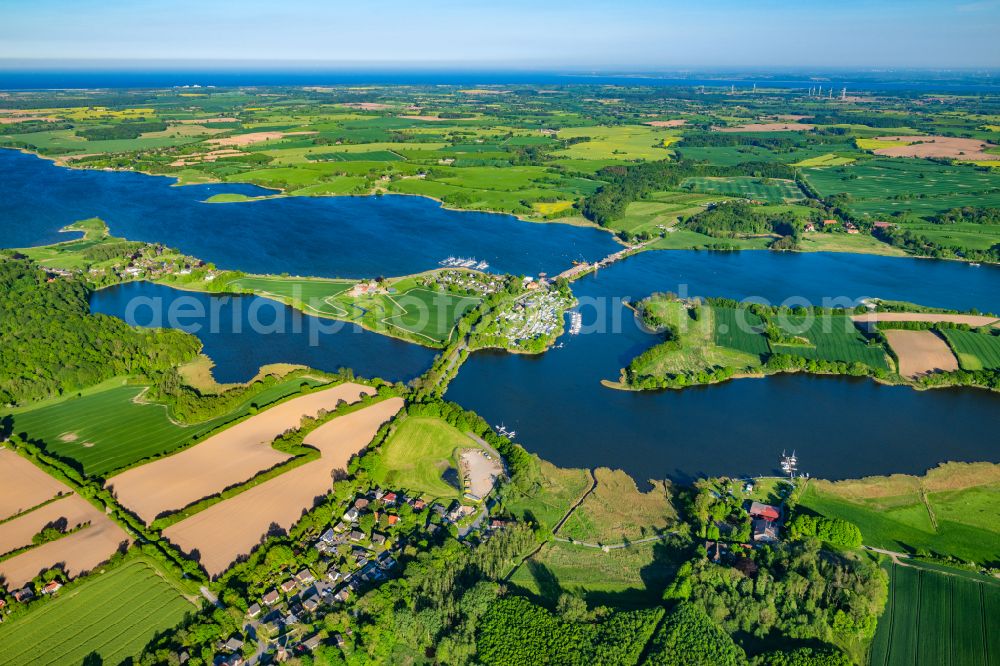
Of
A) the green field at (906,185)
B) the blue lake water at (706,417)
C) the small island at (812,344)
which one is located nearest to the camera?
the blue lake water at (706,417)

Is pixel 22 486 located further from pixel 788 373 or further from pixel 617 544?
pixel 788 373

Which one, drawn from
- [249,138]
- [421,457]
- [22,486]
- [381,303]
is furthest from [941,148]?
[22,486]

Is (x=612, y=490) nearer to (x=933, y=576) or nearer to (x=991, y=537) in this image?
(x=933, y=576)

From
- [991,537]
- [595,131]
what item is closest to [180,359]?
[991,537]

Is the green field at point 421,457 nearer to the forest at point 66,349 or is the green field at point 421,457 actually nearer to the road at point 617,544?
the road at point 617,544

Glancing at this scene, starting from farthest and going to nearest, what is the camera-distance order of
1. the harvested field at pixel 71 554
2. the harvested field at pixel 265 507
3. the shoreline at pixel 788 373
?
1. the shoreline at pixel 788 373
2. the harvested field at pixel 265 507
3. the harvested field at pixel 71 554

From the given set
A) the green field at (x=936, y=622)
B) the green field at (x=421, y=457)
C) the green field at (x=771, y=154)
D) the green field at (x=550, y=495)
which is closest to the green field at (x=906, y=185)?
the green field at (x=771, y=154)

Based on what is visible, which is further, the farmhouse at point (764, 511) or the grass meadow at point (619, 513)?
the farmhouse at point (764, 511)
